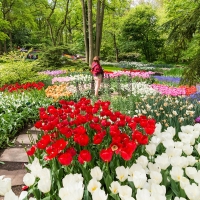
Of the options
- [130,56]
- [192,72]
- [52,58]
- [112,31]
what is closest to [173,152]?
[192,72]

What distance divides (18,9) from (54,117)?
26951 millimetres

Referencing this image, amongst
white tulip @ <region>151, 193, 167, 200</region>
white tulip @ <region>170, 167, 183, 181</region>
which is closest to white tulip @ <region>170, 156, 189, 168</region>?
white tulip @ <region>170, 167, 183, 181</region>

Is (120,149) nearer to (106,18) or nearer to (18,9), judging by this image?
(106,18)

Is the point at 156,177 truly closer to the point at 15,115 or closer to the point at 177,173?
the point at 177,173

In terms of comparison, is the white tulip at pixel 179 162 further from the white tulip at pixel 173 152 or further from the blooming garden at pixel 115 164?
the white tulip at pixel 173 152

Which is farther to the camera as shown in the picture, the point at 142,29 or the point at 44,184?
the point at 142,29

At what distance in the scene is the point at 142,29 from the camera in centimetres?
2558

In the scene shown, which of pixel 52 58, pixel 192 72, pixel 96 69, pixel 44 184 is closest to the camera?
pixel 44 184

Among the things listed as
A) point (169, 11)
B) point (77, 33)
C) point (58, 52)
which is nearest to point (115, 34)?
point (77, 33)

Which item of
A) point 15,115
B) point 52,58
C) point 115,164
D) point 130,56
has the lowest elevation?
point 130,56

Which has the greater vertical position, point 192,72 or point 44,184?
point 192,72

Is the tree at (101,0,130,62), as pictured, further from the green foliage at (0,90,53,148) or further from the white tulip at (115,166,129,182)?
the white tulip at (115,166,129,182)

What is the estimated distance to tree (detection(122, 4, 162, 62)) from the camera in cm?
2514

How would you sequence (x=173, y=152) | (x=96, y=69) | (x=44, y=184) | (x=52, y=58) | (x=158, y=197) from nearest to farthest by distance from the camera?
(x=158, y=197) → (x=44, y=184) → (x=173, y=152) → (x=96, y=69) → (x=52, y=58)
